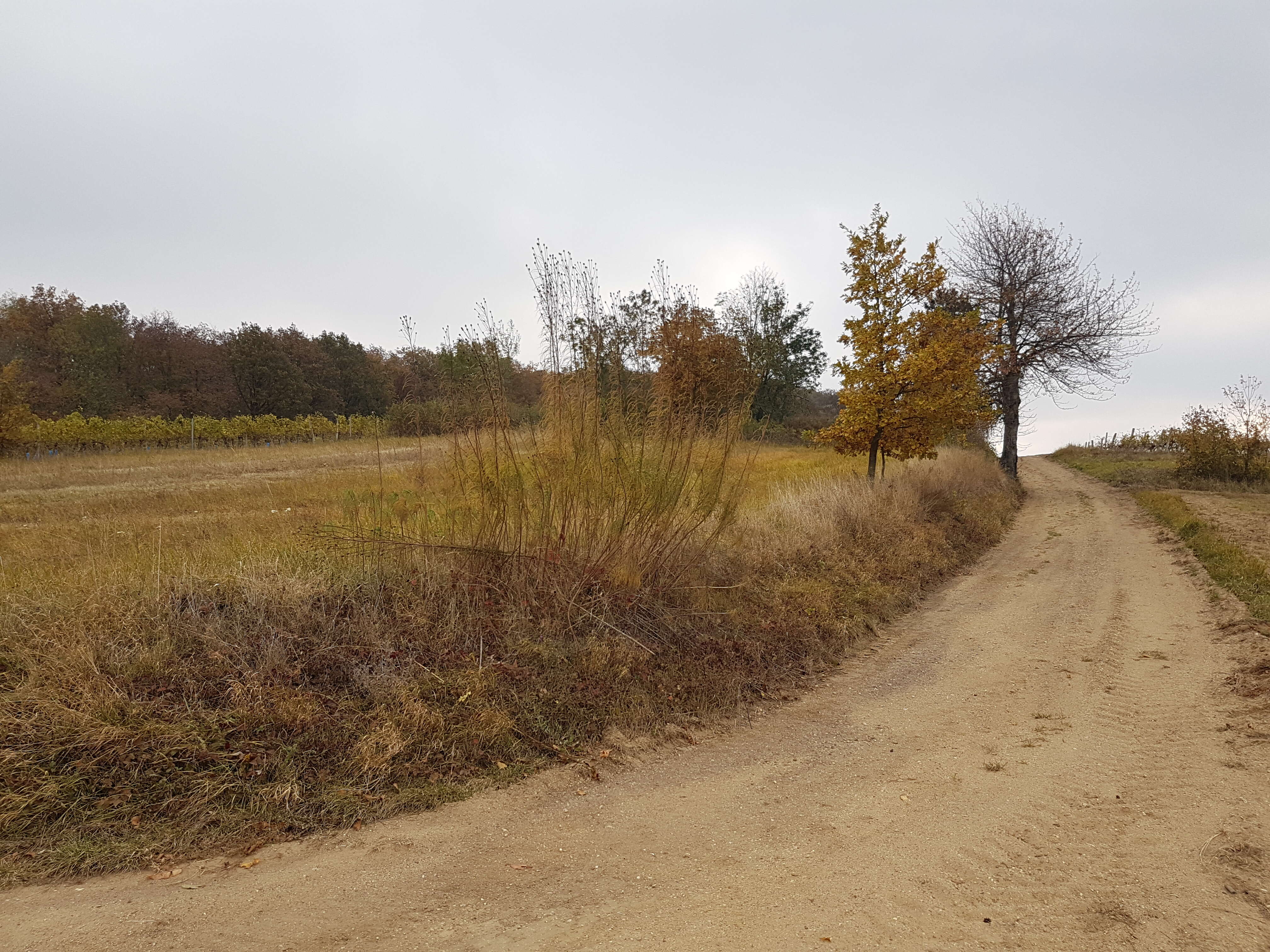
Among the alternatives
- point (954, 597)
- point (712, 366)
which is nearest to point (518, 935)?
point (712, 366)

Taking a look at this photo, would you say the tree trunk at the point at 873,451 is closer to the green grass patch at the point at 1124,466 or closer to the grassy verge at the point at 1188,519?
the grassy verge at the point at 1188,519

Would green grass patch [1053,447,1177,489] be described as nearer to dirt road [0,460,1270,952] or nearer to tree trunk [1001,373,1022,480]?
tree trunk [1001,373,1022,480]

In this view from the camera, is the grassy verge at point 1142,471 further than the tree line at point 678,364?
Yes

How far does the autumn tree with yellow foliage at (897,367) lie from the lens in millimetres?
13570

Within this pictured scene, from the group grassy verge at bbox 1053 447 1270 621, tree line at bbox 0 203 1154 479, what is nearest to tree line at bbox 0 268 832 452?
tree line at bbox 0 203 1154 479

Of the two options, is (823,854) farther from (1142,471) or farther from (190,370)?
(190,370)

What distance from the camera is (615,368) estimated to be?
23.5ft

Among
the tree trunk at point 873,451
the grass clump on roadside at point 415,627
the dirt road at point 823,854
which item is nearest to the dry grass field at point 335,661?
the grass clump on roadside at point 415,627

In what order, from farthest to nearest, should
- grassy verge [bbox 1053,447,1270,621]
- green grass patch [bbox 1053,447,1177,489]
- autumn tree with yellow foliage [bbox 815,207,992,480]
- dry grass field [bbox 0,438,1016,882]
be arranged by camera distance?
green grass patch [bbox 1053,447,1177,489]
autumn tree with yellow foliage [bbox 815,207,992,480]
grassy verge [bbox 1053,447,1270,621]
dry grass field [bbox 0,438,1016,882]

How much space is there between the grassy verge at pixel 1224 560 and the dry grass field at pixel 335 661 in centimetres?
364

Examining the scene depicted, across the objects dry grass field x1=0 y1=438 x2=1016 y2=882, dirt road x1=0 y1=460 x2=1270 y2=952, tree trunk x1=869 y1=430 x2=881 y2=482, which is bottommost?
dirt road x1=0 y1=460 x2=1270 y2=952

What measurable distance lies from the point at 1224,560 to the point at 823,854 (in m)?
9.82

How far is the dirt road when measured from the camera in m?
2.99

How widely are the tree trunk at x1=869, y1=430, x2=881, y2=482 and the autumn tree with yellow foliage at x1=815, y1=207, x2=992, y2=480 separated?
28 mm
